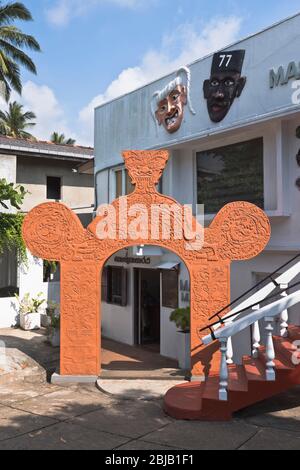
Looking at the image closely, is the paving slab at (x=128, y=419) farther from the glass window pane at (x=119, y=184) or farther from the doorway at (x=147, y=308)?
the glass window pane at (x=119, y=184)

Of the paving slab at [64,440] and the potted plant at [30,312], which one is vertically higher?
the potted plant at [30,312]

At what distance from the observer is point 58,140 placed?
149 feet

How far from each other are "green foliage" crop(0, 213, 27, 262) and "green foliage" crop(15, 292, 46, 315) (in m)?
1.32

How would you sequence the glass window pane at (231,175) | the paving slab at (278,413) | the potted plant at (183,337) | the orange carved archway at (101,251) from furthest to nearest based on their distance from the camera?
the glass window pane at (231,175) < the potted plant at (183,337) < the orange carved archway at (101,251) < the paving slab at (278,413)

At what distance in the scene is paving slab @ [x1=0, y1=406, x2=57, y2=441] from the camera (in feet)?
21.0

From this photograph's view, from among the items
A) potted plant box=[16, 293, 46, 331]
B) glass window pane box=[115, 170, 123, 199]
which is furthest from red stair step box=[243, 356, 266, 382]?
potted plant box=[16, 293, 46, 331]

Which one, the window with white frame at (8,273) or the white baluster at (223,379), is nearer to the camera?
the white baluster at (223,379)

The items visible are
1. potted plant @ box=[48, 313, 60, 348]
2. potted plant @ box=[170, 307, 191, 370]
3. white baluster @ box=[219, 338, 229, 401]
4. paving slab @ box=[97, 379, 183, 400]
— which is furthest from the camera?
potted plant @ box=[48, 313, 60, 348]

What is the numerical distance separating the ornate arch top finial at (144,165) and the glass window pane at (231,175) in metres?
2.29

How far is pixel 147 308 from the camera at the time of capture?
45.6ft

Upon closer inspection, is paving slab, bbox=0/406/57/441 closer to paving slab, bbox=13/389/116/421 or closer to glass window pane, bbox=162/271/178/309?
paving slab, bbox=13/389/116/421

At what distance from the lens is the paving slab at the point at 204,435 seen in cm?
580

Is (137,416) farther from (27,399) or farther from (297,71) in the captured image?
(297,71)

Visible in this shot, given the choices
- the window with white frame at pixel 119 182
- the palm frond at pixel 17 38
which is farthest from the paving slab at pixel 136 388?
the palm frond at pixel 17 38
